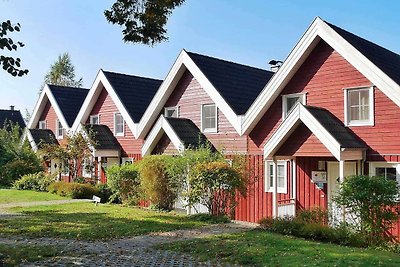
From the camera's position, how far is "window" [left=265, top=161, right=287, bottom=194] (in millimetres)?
18406

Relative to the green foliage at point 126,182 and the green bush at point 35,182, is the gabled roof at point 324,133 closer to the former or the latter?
the green foliage at point 126,182

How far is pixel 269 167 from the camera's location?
1886 cm

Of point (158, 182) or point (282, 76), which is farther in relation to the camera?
point (158, 182)

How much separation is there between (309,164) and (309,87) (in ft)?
9.67

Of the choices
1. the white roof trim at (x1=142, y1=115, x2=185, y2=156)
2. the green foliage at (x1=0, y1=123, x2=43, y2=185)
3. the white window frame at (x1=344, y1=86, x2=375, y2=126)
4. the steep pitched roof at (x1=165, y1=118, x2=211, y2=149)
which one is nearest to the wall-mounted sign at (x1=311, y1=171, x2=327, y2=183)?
the white window frame at (x1=344, y1=86, x2=375, y2=126)

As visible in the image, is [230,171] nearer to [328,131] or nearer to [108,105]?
[328,131]

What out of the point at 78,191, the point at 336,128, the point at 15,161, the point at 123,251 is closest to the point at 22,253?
the point at 123,251

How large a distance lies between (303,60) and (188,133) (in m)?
6.39

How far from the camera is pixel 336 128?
15.8m

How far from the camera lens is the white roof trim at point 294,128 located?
15.0 metres

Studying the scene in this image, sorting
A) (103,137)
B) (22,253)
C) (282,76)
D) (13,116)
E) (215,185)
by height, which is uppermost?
(13,116)

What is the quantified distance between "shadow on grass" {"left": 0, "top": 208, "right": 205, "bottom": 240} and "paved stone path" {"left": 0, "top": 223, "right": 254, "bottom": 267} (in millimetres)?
791

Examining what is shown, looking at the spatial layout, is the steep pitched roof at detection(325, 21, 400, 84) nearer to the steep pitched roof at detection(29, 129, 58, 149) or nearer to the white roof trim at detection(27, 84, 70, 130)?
the white roof trim at detection(27, 84, 70, 130)

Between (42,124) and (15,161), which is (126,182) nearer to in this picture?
(15,161)
